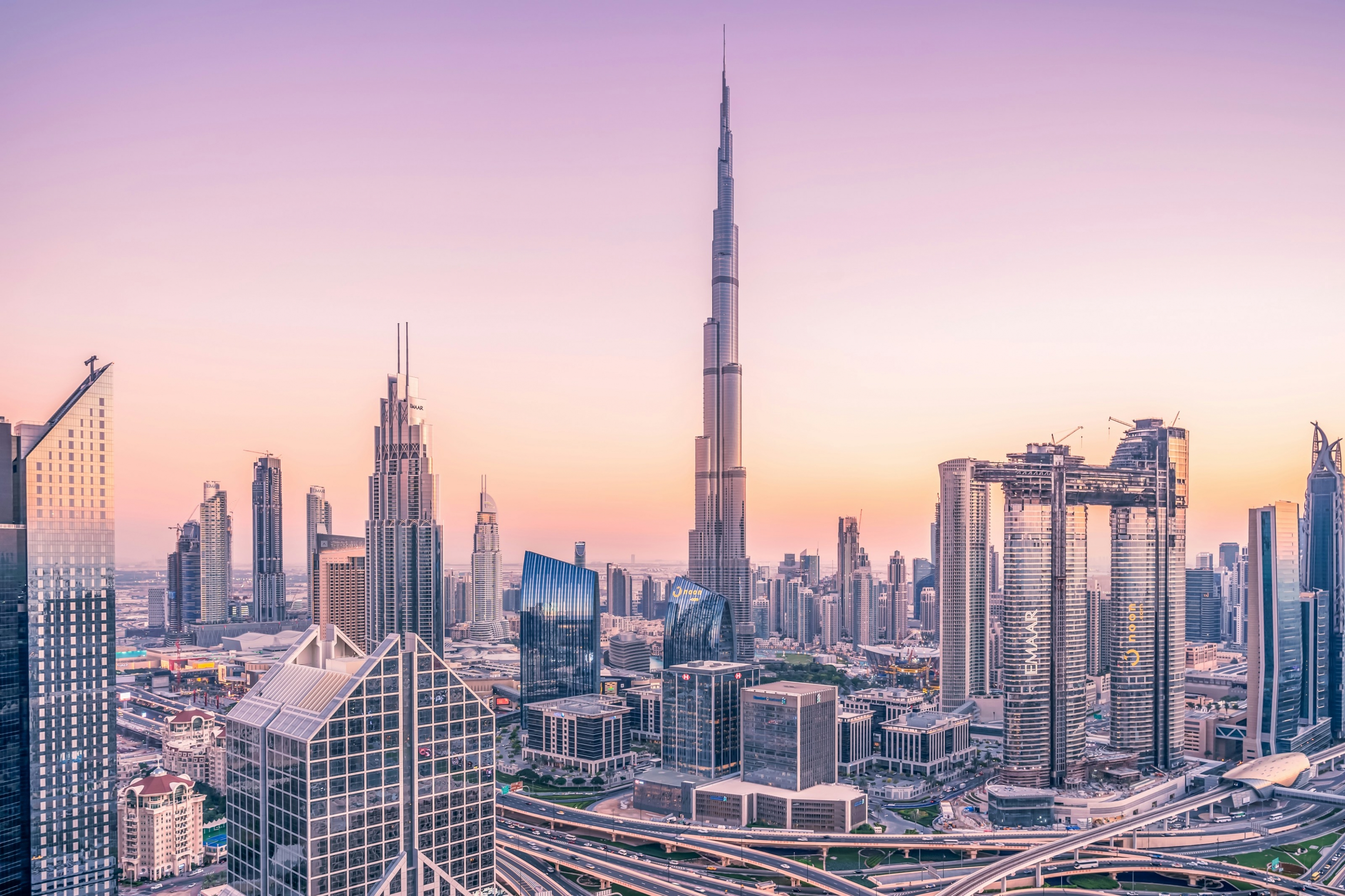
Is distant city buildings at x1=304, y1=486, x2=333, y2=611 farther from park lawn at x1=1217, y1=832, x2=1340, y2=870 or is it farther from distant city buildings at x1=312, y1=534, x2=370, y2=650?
park lawn at x1=1217, y1=832, x2=1340, y2=870

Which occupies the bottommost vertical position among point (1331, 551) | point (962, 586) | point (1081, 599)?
point (962, 586)

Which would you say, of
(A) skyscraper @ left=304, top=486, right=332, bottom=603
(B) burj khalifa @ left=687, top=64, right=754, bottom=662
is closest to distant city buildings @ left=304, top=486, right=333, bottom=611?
(A) skyscraper @ left=304, top=486, right=332, bottom=603

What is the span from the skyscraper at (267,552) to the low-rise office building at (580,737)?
5593 cm

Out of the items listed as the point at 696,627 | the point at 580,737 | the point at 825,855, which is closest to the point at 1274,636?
the point at 825,855

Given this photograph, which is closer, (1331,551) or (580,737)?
(580,737)

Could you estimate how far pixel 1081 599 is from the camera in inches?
2152

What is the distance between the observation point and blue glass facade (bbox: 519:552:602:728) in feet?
229

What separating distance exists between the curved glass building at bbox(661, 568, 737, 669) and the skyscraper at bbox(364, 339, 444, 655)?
7625 mm

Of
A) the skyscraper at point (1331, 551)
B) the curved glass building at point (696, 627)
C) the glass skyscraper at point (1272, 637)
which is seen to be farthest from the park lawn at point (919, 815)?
the skyscraper at point (1331, 551)

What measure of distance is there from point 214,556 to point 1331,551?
98.5 meters

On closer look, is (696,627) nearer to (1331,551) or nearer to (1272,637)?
(1272,637)

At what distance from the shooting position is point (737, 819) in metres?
46.9

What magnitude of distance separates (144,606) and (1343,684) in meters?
104

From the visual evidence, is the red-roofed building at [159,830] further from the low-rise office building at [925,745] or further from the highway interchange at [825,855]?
the low-rise office building at [925,745]
